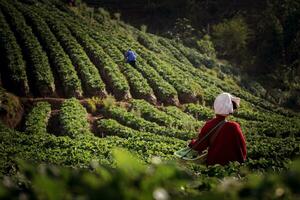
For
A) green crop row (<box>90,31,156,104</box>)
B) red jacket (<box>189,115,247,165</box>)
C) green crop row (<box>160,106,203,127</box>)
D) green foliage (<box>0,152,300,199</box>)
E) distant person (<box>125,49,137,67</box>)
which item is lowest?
green crop row (<box>160,106,203,127</box>)

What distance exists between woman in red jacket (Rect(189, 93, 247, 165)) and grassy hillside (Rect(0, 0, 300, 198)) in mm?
4316

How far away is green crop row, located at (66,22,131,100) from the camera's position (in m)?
20.8

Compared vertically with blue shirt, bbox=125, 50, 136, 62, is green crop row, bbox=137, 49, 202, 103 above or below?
below

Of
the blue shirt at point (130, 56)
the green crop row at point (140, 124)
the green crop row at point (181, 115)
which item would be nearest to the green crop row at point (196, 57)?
the blue shirt at point (130, 56)

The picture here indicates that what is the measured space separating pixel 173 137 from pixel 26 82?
23.2 ft

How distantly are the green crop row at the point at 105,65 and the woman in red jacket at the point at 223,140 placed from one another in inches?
579

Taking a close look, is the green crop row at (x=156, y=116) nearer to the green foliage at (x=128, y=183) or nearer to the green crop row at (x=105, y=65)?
the green crop row at (x=105, y=65)

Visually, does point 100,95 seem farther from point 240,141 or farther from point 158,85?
point 240,141

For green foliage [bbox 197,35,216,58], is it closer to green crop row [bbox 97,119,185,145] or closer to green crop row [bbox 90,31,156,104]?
green crop row [bbox 90,31,156,104]

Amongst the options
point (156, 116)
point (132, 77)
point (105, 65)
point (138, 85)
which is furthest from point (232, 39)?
point (156, 116)

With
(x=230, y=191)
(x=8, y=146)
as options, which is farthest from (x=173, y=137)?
(x=230, y=191)

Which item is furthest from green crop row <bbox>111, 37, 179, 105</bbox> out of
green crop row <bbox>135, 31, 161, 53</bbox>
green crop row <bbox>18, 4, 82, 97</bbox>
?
green crop row <bbox>135, 31, 161, 53</bbox>

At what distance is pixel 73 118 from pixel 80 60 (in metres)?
5.92

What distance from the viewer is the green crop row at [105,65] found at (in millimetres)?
20766
